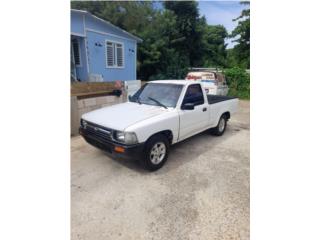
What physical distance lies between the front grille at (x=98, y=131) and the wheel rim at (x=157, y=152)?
2.43ft

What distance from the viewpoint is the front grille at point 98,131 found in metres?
3.08

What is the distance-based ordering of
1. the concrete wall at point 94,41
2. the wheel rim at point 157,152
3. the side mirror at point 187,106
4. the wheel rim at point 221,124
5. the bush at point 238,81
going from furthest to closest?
A: the bush at point 238,81 → the concrete wall at point 94,41 → the wheel rim at point 221,124 → the side mirror at point 187,106 → the wheel rim at point 157,152

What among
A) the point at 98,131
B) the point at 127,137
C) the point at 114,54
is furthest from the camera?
the point at 114,54

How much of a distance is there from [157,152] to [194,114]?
119 cm

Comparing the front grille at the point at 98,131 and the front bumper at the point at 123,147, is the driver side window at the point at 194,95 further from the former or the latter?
the front grille at the point at 98,131

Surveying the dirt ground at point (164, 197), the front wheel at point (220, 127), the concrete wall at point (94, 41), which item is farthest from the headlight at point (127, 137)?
the concrete wall at point (94, 41)

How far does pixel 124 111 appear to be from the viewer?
3.58 metres

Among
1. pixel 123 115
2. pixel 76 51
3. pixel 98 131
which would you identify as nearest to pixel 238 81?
pixel 76 51

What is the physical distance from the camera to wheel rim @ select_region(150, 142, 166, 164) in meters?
3.25

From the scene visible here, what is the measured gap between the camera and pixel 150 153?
3.15m

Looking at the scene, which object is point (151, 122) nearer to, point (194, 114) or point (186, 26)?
point (194, 114)
